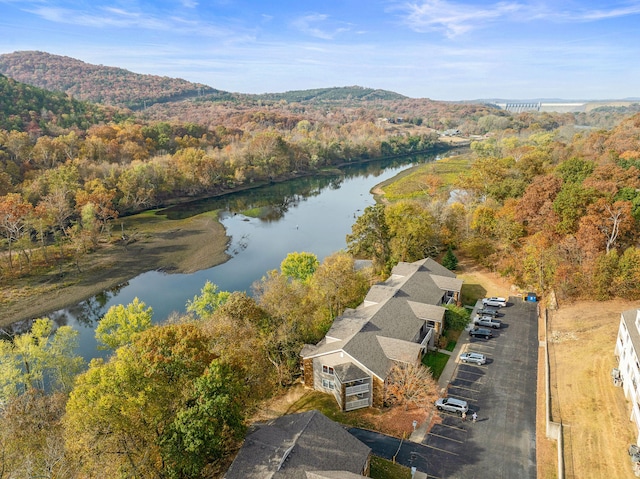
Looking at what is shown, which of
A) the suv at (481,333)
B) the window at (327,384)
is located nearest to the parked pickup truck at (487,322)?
the suv at (481,333)

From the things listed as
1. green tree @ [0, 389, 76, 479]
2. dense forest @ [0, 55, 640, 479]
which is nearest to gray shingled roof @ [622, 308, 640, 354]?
dense forest @ [0, 55, 640, 479]

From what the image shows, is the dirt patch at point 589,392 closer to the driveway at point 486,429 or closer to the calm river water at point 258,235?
the driveway at point 486,429

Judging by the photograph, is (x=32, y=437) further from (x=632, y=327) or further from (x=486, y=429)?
(x=632, y=327)

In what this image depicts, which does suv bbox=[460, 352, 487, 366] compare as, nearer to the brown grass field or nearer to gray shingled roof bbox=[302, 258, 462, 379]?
gray shingled roof bbox=[302, 258, 462, 379]

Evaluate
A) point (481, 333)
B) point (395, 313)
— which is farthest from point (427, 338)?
point (481, 333)

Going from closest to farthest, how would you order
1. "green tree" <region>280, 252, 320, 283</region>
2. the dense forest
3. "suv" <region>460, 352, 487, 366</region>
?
the dense forest, "suv" <region>460, 352, 487, 366</region>, "green tree" <region>280, 252, 320, 283</region>

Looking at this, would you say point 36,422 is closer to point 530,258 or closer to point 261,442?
point 261,442
